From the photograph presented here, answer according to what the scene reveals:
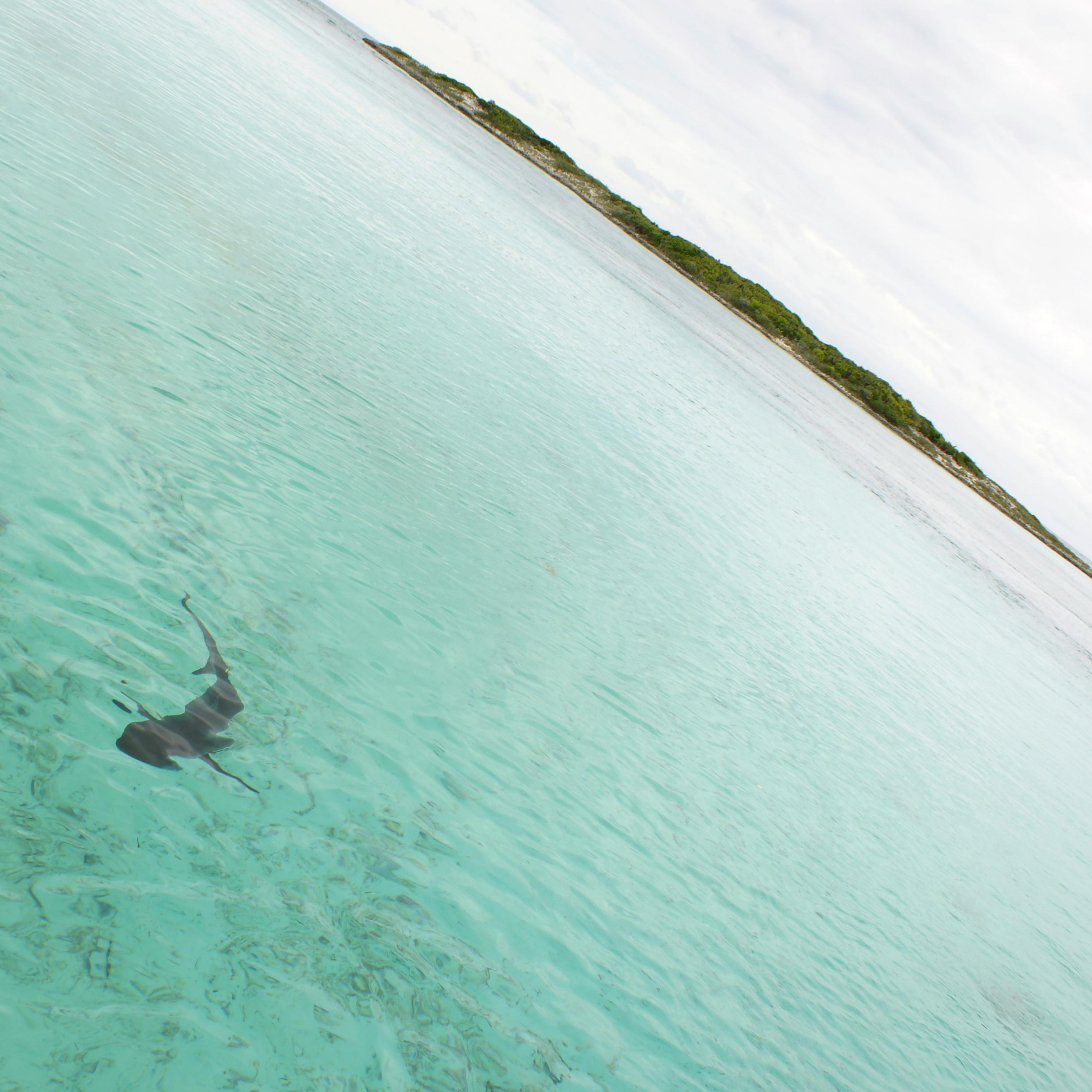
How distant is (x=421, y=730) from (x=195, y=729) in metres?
2.49

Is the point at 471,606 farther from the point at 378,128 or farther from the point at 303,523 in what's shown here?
the point at 378,128

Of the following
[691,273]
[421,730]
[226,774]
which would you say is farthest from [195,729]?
[691,273]

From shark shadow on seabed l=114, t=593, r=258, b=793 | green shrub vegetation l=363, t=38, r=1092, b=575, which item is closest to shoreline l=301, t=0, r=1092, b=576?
green shrub vegetation l=363, t=38, r=1092, b=575

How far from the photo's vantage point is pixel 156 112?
90.9 ft

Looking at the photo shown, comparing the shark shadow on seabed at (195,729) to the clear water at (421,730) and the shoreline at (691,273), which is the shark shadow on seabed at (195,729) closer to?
the clear water at (421,730)

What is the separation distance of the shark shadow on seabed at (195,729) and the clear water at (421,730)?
159 millimetres

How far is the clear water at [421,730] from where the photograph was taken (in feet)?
19.8

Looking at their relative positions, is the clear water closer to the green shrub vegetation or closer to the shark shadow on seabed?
the shark shadow on seabed

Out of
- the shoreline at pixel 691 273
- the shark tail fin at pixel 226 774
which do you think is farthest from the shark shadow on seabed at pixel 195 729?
the shoreline at pixel 691 273

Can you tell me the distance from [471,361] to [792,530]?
43.5ft

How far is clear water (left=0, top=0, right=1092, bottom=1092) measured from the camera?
6.04 meters

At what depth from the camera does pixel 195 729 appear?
25.0ft

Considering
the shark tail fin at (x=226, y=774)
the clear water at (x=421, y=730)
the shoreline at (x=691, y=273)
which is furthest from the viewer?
the shoreline at (x=691, y=273)

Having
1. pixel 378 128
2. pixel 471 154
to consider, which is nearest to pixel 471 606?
pixel 378 128
